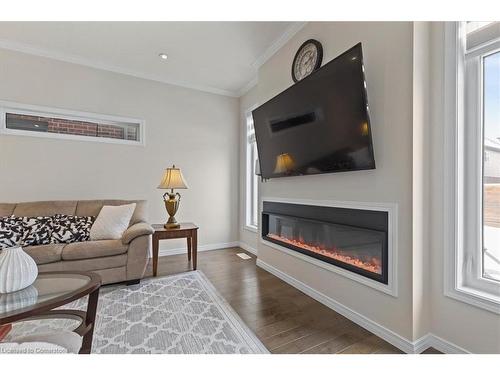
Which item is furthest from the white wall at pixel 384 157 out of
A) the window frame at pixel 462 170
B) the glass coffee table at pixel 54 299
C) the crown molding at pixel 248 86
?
the glass coffee table at pixel 54 299

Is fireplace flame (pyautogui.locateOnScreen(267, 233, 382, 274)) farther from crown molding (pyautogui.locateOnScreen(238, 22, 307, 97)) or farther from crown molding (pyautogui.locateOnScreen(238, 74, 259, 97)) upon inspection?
crown molding (pyautogui.locateOnScreen(238, 74, 259, 97))

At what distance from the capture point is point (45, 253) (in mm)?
2186

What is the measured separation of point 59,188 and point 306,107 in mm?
3230

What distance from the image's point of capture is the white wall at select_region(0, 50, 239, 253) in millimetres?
2871

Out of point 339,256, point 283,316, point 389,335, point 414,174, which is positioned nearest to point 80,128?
point 283,316

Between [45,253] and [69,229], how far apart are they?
0.40m

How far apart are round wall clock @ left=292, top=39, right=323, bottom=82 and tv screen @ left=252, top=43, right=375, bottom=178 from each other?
0.32 meters

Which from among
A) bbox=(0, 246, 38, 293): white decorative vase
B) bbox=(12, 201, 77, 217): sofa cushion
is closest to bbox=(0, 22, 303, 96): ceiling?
bbox=(12, 201, 77, 217): sofa cushion

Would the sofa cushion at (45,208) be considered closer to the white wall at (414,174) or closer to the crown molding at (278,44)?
the crown molding at (278,44)

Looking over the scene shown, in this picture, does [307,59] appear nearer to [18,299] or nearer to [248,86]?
[248,86]

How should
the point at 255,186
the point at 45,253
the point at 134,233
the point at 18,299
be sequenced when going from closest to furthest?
the point at 18,299
the point at 45,253
the point at 134,233
the point at 255,186

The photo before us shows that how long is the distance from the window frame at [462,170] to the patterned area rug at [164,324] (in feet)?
4.42
